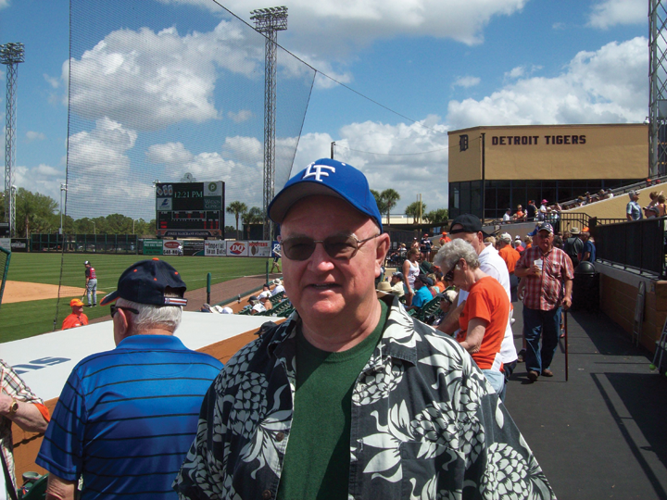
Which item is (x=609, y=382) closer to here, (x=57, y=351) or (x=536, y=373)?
(x=536, y=373)

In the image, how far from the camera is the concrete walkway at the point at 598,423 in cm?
356

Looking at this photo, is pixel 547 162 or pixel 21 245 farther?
pixel 21 245

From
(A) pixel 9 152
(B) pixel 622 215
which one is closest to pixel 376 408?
(B) pixel 622 215

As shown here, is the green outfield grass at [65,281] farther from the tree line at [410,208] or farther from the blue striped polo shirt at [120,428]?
the tree line at [410,208]

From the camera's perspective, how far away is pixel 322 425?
1293mm

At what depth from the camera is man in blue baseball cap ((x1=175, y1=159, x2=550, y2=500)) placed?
1214 mm

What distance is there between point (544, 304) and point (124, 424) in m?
5.34

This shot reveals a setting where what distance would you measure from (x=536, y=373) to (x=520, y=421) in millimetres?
1420

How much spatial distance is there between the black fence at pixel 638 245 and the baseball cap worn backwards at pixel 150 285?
7232 millimetres

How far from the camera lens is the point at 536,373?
5922mm

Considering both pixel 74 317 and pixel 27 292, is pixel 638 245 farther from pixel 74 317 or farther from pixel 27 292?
pixel 27 292

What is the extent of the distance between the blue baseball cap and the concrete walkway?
3.14m

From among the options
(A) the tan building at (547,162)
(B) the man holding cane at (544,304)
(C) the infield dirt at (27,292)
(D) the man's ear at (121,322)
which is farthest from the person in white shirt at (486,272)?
(A) the tan building at (547,162)

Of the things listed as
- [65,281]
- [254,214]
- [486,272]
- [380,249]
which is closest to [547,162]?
[254,214]
